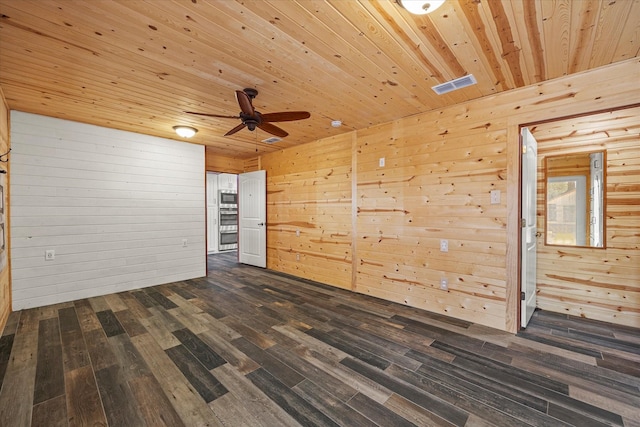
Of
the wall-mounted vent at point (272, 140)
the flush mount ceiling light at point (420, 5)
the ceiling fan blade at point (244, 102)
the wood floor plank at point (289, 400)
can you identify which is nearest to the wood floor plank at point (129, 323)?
the wood floor plank at point (289, 400)

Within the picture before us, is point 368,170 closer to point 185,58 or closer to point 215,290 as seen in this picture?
point 185,58

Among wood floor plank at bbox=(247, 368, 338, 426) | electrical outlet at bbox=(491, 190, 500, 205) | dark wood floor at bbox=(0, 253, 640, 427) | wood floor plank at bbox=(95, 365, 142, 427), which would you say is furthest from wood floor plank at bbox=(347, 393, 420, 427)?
electrical outlet at bbox=(491, 190, 500, 205)

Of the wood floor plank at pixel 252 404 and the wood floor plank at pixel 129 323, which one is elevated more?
the wood floor plank at pixel 129 323

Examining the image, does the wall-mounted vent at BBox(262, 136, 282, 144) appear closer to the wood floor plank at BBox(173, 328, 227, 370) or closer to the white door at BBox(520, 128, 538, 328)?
the wood floor plank at BBox(173, 328, 227, 370)

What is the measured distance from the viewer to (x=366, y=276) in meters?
3.93

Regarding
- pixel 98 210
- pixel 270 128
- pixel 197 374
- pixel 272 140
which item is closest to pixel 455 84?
pixel 270 128

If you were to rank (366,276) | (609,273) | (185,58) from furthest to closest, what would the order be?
1. (366,276)
2. (609,273)
3. (185,58)

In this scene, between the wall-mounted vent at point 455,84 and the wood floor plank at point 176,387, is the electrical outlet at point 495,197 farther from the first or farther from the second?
the wood floor plank at point 176,387

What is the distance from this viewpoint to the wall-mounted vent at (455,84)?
2.51m

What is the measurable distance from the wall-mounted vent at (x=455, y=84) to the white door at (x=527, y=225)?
31.2 inches

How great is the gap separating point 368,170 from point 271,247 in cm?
277

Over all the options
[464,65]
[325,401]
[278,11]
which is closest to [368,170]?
[464,65]

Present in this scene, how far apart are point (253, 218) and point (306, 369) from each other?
4.23 meters

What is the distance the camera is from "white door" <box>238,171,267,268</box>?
18.7 feet
